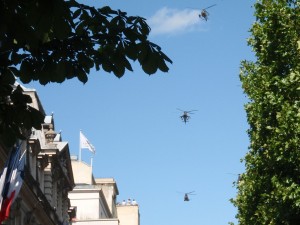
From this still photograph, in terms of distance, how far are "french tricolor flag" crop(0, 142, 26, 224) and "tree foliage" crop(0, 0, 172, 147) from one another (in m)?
19.3

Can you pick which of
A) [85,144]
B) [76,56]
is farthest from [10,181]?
[85,144]

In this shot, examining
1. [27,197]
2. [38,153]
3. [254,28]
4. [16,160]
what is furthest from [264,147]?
[38,153]

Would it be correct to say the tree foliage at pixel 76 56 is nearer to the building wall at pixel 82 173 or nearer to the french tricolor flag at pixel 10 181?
the french tricolor flag at pixel 10 181

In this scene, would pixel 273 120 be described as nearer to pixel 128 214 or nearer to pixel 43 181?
pixel 43 181

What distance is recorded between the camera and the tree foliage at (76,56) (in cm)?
895

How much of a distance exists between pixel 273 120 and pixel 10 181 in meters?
10.2

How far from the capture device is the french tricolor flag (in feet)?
92.7

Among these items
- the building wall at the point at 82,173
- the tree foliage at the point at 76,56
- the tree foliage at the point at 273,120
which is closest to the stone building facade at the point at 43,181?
the tree foliage at the point at 273,120

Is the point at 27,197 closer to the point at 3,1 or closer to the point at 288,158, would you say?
the point at 288,158

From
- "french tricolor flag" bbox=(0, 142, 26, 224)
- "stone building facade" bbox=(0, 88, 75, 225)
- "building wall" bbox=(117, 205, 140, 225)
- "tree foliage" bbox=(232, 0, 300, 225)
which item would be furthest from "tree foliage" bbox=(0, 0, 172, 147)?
"building wall" bbox=(117, 205, 140, 225)

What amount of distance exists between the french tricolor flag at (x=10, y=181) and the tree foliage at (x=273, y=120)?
9.09 m

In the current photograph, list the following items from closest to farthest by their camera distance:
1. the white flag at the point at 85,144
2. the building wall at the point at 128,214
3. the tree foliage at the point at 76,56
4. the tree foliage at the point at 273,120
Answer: the tree foliage at the point at 76,56
the tree foliage at the point at 273,120
the white flag at the point at 85,144
the building wall at the point at 128,214

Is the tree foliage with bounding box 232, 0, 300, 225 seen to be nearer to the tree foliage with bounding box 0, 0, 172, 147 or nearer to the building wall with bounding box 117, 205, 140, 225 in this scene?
the tree foliage with bounding box 0, 0, 172, 147

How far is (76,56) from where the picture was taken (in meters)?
9.27
